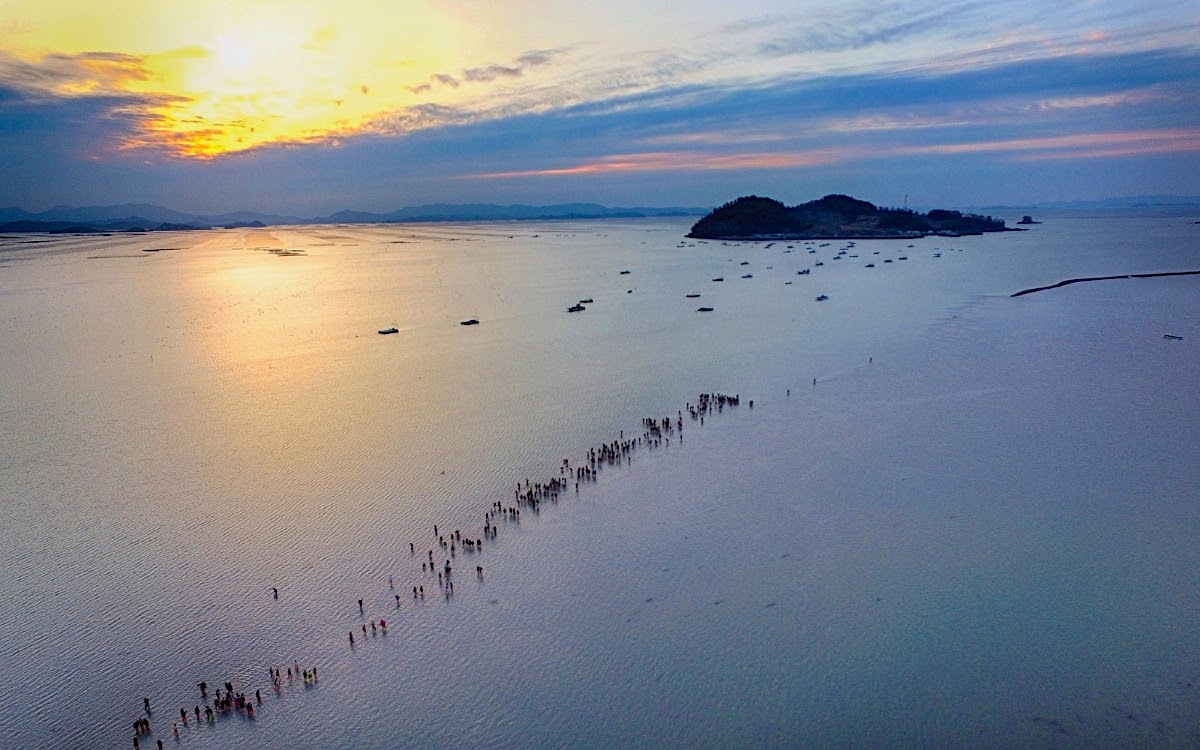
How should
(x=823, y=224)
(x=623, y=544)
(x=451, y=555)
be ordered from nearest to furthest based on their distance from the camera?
(x=451, y=555) → (x=623, y=544) → (x=823, y=224)

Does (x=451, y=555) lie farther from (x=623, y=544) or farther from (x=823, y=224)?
(x=823, y=224)

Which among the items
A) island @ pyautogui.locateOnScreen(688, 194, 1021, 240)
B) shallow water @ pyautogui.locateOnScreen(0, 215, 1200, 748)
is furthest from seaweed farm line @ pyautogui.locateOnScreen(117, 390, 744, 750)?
island @ pyautogui.locateOnScreen(688, 194, 1021, 240)

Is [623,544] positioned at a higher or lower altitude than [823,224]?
lower

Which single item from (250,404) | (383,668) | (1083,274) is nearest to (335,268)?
(250,404)

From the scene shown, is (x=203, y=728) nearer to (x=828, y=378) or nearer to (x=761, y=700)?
(x=761, y=700)

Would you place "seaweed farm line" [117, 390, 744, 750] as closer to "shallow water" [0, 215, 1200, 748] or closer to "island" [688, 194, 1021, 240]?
"shallow water" [0, 215, 1200, 748]

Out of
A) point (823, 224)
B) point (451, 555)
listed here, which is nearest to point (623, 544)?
point (451, 555)
